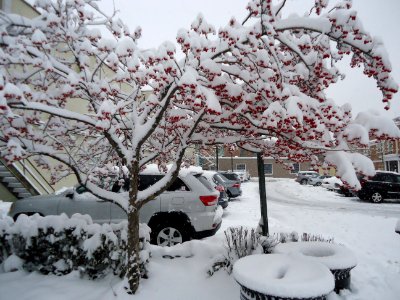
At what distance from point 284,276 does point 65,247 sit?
10.9 feet

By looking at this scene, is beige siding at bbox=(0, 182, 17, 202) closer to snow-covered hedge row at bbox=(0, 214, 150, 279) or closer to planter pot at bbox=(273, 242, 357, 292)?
snow-covered hedge row at bbox=(0, 214, 150, 279)

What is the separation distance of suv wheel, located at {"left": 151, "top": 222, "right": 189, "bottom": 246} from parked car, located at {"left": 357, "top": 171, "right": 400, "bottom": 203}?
41.9 ft

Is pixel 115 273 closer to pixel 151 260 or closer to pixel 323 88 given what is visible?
pixel 151 260

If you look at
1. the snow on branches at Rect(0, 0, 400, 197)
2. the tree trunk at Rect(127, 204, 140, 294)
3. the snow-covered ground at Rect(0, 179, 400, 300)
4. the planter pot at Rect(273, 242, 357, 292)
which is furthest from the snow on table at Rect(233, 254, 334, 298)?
the tree trunk at Rect(127, 204, 140, 294)

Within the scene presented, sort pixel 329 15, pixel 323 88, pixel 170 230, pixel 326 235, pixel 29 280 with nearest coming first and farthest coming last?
pixel 329 15, pixel 323 88, pixel 29 280, pixel 170 230, pixel 326 235

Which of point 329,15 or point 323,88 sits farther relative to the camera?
point 323,88

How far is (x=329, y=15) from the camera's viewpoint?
3.10m

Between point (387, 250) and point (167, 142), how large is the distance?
5.72 metres

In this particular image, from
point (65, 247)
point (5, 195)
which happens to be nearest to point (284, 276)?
point (65, 247)

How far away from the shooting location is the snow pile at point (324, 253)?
12.8ft

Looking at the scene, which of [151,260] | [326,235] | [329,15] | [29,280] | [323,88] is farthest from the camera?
[326,235]

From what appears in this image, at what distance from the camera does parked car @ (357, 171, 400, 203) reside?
50.0ft

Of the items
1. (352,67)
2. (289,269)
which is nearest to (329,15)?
(352,67)

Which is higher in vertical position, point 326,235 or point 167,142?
point 167,142
